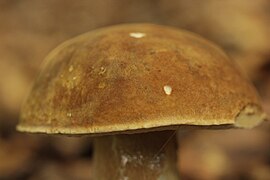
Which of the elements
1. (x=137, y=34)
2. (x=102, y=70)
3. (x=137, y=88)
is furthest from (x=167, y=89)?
(x=137, y=34)

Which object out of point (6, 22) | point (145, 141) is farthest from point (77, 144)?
point (145, 141)

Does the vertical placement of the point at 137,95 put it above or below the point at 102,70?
below

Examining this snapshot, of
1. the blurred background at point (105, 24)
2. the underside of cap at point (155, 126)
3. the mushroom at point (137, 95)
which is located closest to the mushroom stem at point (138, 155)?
the mushroom at point (137, 95)

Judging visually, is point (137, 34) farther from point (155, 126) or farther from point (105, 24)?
point (105, 24)

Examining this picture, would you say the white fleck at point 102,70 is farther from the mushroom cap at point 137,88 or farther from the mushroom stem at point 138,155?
the mushroom stem at point 138,155

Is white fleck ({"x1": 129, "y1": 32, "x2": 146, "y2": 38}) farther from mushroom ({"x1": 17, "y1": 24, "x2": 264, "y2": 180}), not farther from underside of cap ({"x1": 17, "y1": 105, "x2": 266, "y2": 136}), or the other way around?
underside of cap ({"x1": 17, "y1": 105, "x2": 266, "y2": 136})
